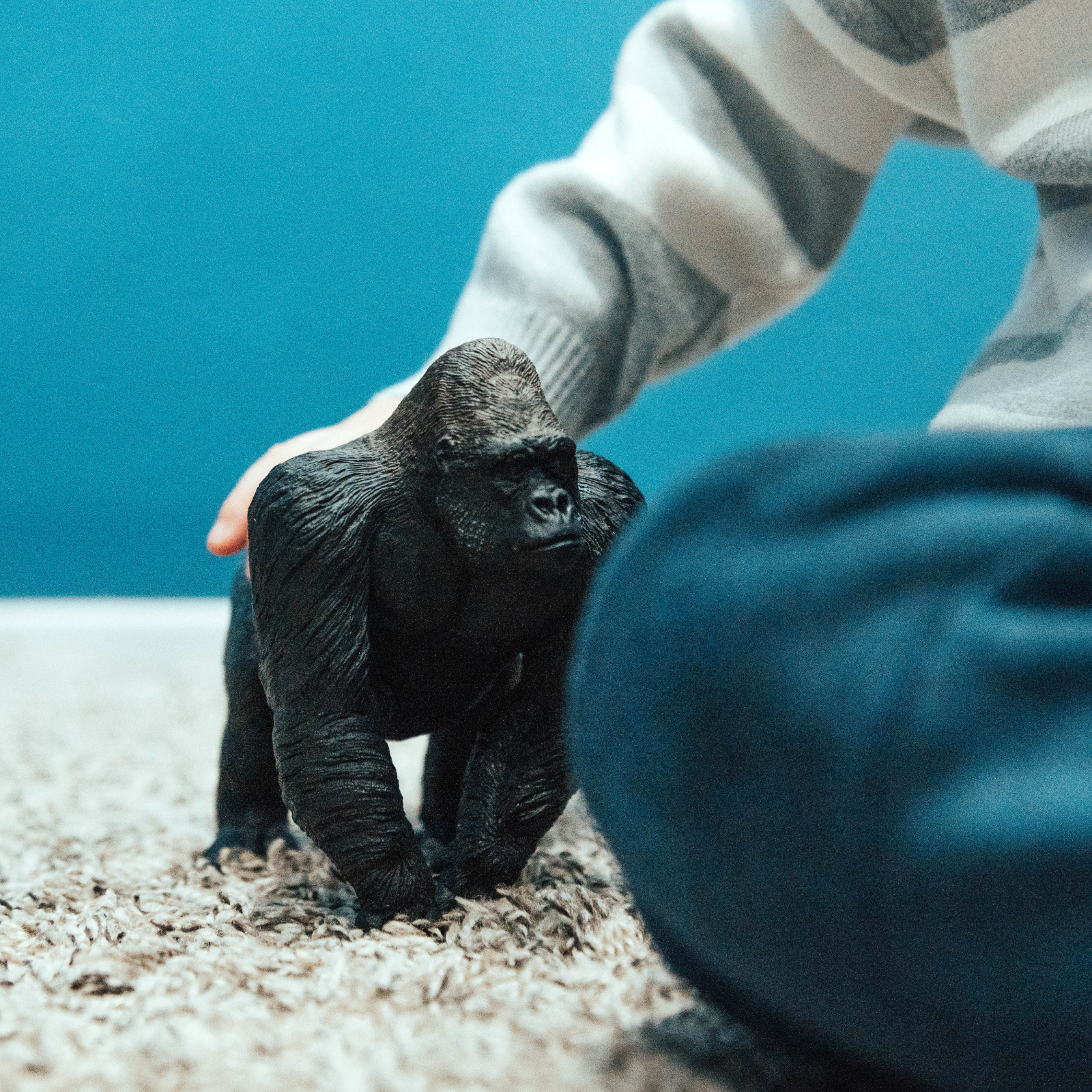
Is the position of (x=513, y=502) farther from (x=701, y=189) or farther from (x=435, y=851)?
(x=701, y=189)

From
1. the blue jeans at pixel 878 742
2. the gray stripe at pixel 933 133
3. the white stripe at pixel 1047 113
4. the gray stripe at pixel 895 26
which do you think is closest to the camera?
the blue jeans at pixel 878 742

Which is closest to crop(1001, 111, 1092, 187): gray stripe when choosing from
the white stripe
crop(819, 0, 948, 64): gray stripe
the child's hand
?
the white stripe

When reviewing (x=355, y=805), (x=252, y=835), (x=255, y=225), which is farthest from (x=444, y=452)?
(x=255, y=225)

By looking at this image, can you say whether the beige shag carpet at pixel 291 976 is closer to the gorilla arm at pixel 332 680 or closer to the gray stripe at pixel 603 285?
the gorilla arm at pixel 332 680

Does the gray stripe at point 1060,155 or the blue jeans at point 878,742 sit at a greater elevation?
the gray stripe at point 1060,155

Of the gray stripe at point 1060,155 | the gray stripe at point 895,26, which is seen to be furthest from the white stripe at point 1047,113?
the gray stripe at point 895,26

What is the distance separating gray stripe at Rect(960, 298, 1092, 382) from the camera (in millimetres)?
520

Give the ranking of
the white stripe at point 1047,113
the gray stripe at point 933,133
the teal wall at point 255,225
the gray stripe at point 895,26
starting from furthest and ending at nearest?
the teal wall at point 255,225
the gray stripe at point 933,133
the gray stripe at point 895,26
the white stripe at point 1047,113

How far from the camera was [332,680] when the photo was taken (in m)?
0.48

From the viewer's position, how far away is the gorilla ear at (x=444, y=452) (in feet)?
1.54

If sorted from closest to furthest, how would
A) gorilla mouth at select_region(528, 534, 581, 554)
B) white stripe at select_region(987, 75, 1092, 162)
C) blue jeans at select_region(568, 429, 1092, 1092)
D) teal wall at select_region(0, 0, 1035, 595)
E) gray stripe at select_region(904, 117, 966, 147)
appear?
blue jeans at select_region(568, 429, 1092, 1092) < gorilla mouth at select_region(528, 534, 581, 554) < white stripe at select_region(987, 75, 1092, 162) < gray stripe at select_region(904, 117, 966, 147) < teal wall at select_region(0, 0, 1035, 595)

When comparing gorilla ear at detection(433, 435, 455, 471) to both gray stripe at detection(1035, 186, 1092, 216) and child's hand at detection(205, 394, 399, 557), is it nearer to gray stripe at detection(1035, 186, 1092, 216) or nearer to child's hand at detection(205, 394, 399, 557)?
child's hand at detection(205, 394, 399, 557)

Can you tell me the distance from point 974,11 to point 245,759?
1.85 ft

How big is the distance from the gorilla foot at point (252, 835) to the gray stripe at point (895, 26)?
592 millimetres
